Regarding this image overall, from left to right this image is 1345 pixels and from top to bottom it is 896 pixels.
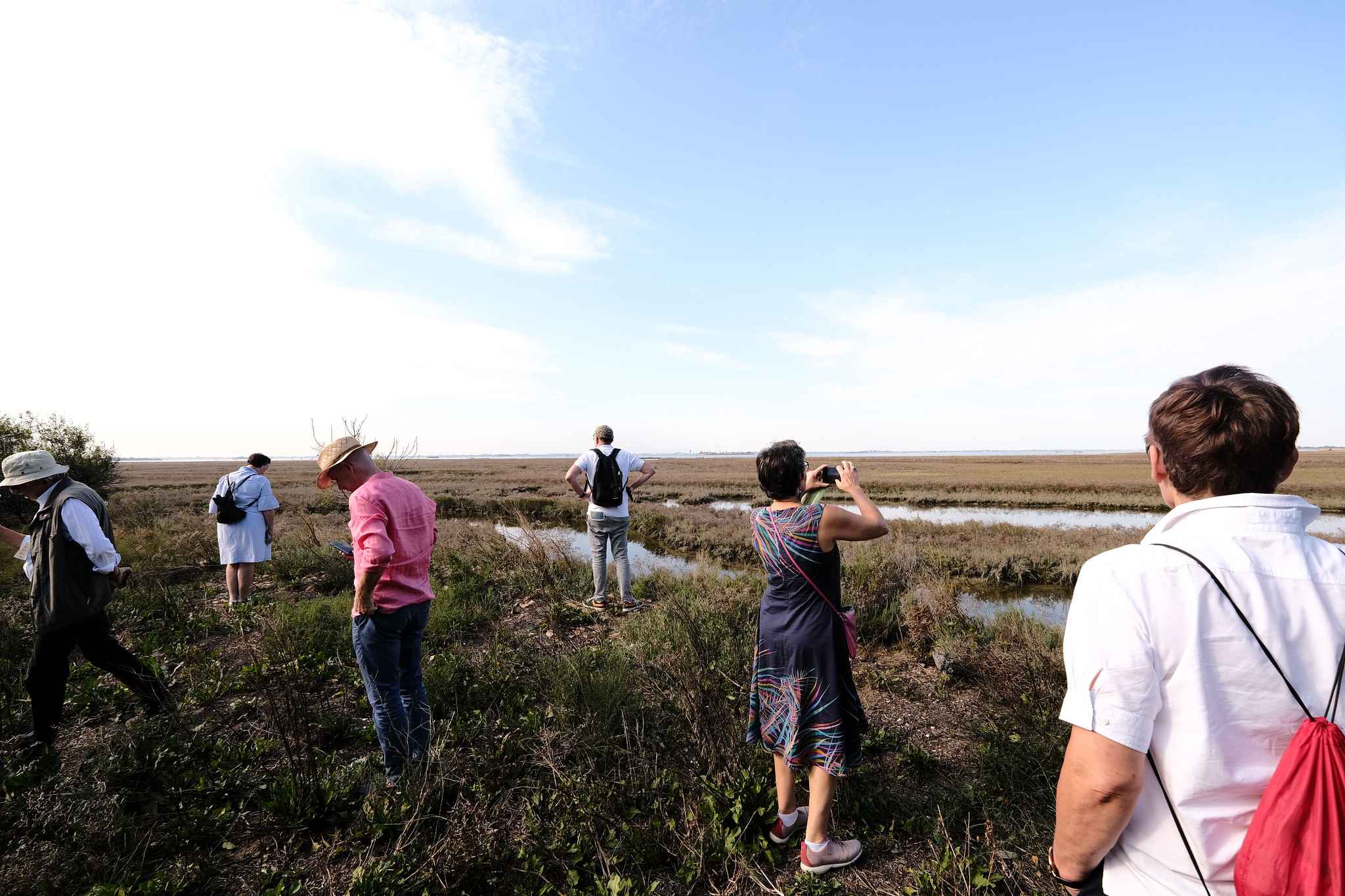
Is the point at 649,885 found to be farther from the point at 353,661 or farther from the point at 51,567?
the point at 51,567

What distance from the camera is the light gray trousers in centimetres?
659

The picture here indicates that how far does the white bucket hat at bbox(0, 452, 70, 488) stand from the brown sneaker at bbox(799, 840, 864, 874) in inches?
196

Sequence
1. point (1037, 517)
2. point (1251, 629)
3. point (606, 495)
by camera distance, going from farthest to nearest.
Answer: point (1037, 517), point (606, 495), point (1251, 629)

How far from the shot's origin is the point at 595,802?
3070mm

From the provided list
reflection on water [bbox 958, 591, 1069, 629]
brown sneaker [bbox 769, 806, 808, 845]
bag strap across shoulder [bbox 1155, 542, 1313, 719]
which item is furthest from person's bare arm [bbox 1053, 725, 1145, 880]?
reflection on water [bbox 958, 591, 1069, 629]

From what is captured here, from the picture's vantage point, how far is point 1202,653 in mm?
1179

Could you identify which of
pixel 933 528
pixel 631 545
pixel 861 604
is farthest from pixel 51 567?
pixel 933 528

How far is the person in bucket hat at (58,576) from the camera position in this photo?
379cm

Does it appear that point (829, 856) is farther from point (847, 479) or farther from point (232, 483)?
point (232, 483)

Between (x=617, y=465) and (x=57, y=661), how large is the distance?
456 centimetres

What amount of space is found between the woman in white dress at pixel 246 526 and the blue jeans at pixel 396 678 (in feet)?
14.2

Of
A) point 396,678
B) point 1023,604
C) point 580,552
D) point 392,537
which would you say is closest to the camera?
point 392,537

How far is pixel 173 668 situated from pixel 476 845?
428 cm

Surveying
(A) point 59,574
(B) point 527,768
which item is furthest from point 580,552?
(A) point 59,574
